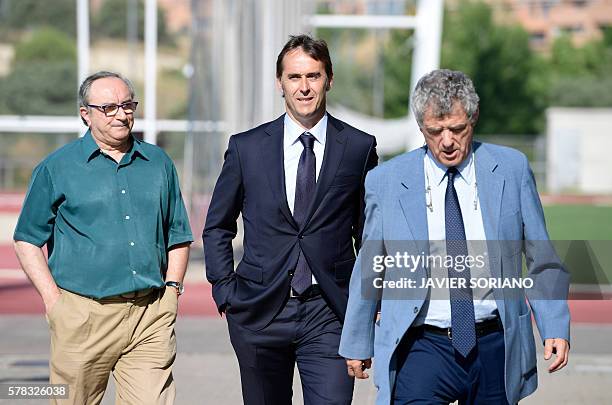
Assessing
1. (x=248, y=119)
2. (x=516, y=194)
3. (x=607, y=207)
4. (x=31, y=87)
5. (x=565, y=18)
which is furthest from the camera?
(x=565, y=18)

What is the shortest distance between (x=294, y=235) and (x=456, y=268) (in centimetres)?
94

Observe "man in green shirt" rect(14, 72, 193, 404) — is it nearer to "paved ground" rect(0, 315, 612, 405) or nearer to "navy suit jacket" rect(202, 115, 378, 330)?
"navy suit jacket" rect(202, 115, 378, 330)

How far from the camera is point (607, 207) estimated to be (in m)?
40.7

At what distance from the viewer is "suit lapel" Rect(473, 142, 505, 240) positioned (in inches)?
178

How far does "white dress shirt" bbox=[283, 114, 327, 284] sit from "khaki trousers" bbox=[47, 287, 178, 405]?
32.7 inches

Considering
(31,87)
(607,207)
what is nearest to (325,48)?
(607,207)

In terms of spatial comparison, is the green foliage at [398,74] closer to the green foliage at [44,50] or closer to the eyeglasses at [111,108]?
the green foliage at [44,50]

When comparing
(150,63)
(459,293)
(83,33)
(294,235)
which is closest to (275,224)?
(294,235)

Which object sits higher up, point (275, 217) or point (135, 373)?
point (275, 217)

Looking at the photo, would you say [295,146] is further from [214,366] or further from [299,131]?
[214,366]

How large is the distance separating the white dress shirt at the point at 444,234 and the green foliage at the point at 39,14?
82.0m

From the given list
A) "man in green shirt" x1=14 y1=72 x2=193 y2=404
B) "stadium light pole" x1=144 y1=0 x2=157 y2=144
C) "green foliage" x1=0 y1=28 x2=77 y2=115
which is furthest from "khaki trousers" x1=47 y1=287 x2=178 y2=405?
"green foliage" x1=0 y1=28 x2=77 y2=115

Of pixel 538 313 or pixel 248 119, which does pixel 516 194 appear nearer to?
pixel 538 313

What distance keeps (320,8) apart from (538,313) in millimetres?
83605
